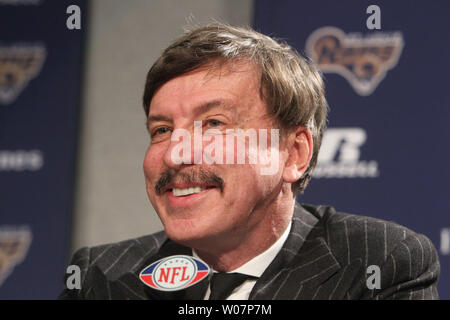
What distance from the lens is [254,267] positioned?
131cm

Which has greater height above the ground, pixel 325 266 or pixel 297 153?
pixel 297 153

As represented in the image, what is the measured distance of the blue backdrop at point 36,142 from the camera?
1.83 metres

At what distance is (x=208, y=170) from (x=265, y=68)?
9.6 inches

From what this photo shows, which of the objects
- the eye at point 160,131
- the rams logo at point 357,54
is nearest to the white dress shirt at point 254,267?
the eye at point 160,131

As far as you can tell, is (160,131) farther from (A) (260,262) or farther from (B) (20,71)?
(B) (20,71)

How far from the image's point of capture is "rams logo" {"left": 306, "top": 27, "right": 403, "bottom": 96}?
162 centimetres

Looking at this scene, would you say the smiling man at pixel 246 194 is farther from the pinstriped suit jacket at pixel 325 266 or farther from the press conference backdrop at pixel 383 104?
the press conference backdrop at pixel 383 104

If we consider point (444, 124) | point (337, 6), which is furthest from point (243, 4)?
point (444, 124)

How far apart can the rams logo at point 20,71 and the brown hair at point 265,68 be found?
66 cm

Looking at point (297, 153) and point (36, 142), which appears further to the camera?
point (36, 142)

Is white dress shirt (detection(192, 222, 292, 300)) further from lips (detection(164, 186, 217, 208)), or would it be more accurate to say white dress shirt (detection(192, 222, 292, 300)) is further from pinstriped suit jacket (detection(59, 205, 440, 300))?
lips (detection(164, 186, 217, 208))

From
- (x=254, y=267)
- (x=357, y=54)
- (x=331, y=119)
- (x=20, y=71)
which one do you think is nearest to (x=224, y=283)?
(x=254, y=267)
